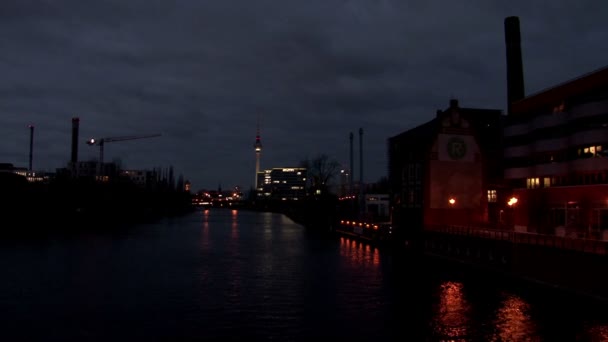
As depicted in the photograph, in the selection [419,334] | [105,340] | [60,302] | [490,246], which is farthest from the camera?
[490,246]

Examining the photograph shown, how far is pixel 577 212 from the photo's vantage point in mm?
50844

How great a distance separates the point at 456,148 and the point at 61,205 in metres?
77.3

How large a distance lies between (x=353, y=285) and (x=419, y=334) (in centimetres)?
1289

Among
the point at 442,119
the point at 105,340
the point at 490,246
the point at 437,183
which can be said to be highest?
the point at 442,119

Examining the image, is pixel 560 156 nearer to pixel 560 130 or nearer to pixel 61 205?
pixel 560 130

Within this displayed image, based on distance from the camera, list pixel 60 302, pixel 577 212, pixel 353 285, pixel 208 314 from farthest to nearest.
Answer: pixel 577 212 < pixel 353 285 < pixel 60 302 < pixel 208 314

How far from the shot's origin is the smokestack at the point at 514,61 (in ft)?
254

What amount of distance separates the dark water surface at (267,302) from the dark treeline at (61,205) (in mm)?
41283

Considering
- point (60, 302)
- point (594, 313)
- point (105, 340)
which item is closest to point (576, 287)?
point (594, 313)

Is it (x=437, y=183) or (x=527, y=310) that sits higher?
(x=437, y=183)

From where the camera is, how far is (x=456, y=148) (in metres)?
62.8

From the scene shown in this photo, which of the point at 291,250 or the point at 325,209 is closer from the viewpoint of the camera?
the point at 291,250

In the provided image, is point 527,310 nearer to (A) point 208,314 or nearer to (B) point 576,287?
(B) point 576,287

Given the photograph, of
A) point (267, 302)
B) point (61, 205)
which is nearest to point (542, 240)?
point (267, 302)
